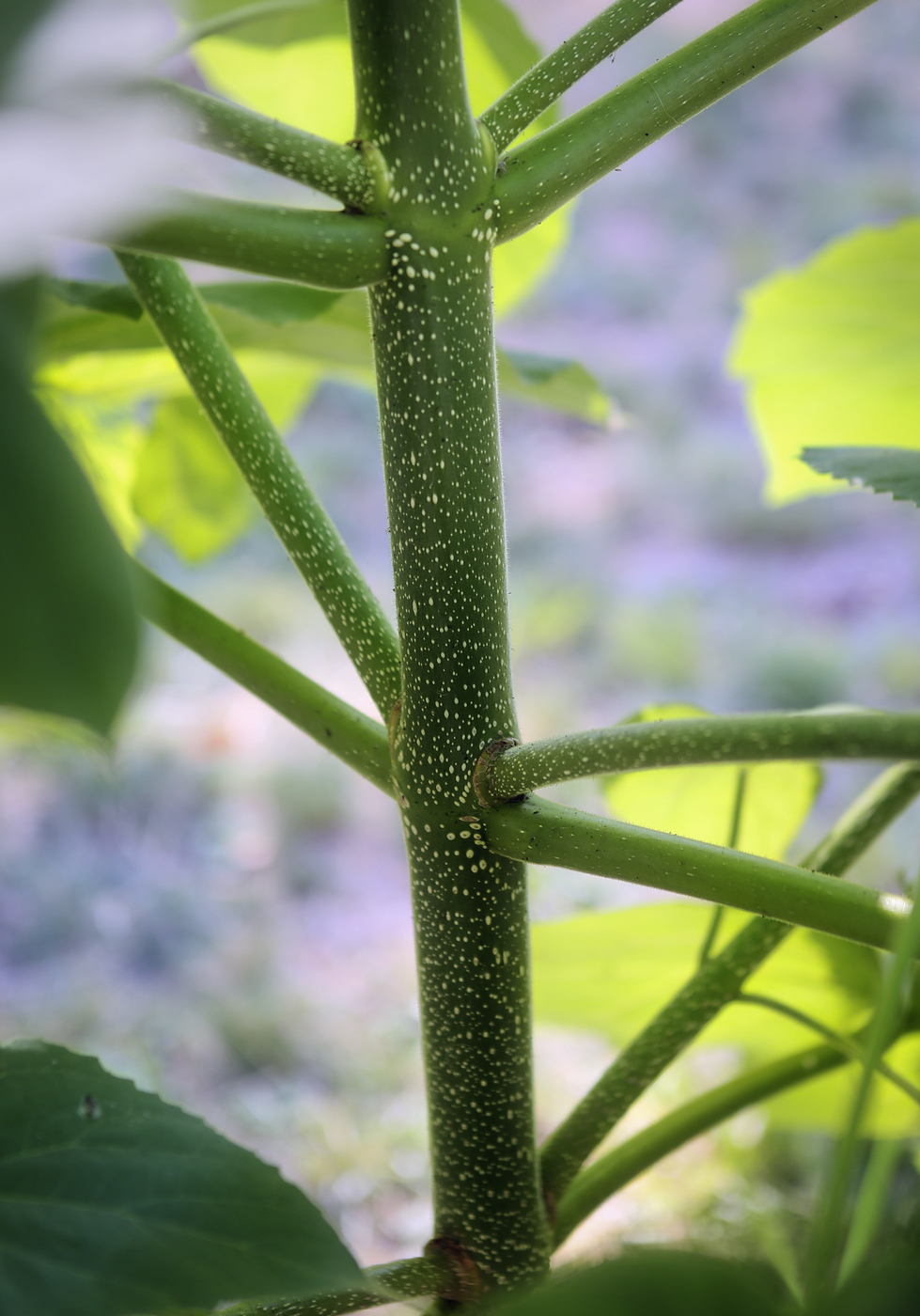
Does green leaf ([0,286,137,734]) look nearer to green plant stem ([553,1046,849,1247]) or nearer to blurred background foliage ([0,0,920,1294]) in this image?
blurred background foliage ([0,0,920,1294])

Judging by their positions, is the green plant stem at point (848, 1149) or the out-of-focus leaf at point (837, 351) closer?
the green plant stem at point (848, 1149)

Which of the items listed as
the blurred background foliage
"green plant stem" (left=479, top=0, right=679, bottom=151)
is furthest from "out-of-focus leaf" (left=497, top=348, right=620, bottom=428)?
"green plant stem" (left=479, top=0, right=679, bottom=151)

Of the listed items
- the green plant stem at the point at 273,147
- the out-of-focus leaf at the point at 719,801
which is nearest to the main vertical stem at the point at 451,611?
the green plant stem at the point at 273,147

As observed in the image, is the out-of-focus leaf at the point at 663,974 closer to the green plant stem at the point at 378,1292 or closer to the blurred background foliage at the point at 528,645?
the blurred background foliage at the point at 528,645

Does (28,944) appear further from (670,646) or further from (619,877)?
(619,877)

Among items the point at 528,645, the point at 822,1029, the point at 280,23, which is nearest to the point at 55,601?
the point at 822,1029

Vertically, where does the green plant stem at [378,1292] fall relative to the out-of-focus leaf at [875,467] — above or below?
below

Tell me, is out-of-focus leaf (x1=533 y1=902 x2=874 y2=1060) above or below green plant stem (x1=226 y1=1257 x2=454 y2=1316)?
above
